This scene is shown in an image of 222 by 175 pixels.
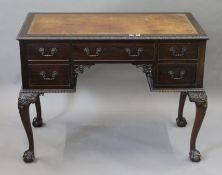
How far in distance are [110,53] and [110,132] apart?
70 cm

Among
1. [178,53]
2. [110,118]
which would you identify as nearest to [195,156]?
[178,53]

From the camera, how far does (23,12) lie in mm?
3309

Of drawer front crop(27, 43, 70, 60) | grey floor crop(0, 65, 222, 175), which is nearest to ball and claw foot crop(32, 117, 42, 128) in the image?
grey floor crop(0, 65, 222, 175)

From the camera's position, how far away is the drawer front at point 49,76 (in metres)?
2.59

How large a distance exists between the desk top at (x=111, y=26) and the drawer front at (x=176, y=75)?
0.16m

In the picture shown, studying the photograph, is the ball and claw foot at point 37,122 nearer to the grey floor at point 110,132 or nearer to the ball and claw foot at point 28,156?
the grey floor at point 110,132

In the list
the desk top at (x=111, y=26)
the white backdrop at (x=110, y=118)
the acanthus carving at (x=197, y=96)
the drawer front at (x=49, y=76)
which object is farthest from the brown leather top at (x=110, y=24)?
the white backdrop at (x=110, y=118)

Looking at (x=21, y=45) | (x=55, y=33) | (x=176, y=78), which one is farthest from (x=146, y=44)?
(x=21, y=45)

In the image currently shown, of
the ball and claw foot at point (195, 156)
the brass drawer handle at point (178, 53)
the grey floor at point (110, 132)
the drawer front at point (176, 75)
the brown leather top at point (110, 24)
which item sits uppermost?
the brown leather top at point (110, 24)

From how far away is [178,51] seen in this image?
2574mm

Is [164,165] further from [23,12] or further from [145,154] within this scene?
[23,12]

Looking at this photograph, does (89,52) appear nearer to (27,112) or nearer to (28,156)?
(27,112)

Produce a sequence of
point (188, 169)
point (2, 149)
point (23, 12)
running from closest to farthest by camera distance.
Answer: point (188, 169), point (2, 149), point (23, 12)

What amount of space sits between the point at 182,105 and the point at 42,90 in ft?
3.10
